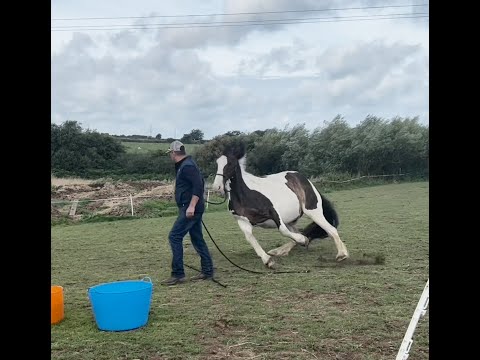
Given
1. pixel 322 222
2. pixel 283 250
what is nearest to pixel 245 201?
pixel 283 250

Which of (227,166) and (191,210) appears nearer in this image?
(191,210)

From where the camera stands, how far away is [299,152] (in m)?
20.8

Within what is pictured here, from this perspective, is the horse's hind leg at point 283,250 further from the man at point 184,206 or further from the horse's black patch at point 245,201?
the man at point 184,206

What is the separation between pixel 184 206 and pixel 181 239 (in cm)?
34

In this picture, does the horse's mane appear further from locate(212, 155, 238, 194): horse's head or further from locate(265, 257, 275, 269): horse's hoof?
locate(265, 257, 275, 269): horse's hoof

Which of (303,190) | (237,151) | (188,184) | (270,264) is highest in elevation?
(237,151)

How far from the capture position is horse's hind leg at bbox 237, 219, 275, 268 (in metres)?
5.97

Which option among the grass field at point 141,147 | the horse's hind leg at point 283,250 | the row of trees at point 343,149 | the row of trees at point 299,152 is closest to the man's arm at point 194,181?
the horse's hind leg at point 283,250

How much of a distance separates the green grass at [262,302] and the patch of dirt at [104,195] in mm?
4962

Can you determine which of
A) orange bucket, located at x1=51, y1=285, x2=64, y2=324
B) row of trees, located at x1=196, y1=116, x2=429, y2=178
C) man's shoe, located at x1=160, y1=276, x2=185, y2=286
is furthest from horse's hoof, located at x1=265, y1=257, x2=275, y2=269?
row of trees, located at x1=196, y1=116, x2=429, y2=178

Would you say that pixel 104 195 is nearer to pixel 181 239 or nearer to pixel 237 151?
pixel 237 151

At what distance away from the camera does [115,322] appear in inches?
150
